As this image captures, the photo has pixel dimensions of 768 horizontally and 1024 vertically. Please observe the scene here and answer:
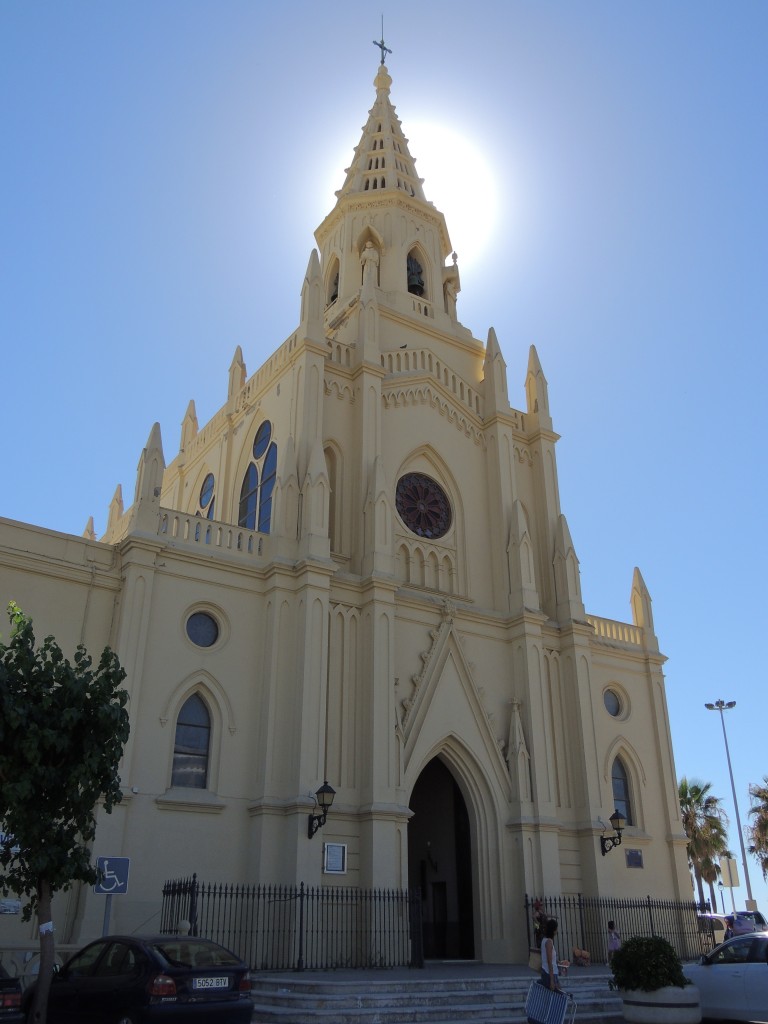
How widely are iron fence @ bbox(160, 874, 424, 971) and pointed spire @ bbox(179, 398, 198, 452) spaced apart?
706 inches

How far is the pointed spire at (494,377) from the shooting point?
29312mm

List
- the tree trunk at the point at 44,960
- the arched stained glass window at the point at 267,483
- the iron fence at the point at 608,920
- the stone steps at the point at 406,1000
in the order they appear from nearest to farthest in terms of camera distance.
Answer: the tree trunk at the point at 44,960 → the stone steps at the point at 406,1000 → the iron fence at the point at 608,920 → the arched stained glass window at the point at 267,483

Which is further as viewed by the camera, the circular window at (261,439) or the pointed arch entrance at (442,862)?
the circular window at (261,439)

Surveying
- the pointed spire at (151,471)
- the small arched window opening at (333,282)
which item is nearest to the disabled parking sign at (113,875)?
the pointed spire at (151,471)

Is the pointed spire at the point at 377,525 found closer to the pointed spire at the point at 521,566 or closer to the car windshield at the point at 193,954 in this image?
the pointed spire at the point at 521,566

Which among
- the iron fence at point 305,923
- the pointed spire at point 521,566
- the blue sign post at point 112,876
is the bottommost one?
the iron fence at point 305,923

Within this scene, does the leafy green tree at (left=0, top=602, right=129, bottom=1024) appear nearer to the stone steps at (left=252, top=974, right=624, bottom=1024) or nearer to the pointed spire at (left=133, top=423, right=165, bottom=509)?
the stone steps at (left=252, top=974, right=624, bottom=1024)

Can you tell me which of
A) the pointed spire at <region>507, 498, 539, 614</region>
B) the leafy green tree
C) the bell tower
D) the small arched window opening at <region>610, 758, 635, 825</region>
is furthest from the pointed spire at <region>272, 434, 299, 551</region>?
the small arched window opening at <region>610, 758, 635, 825</region>

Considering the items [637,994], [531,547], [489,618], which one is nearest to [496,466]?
[531,547]

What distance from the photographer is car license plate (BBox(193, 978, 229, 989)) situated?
422 inches

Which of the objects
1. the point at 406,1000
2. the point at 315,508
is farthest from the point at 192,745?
the point at 406,1000

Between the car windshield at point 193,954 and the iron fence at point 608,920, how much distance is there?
38.0 ft

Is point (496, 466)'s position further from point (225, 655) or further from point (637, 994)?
point (637, 994)

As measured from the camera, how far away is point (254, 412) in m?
28.5
